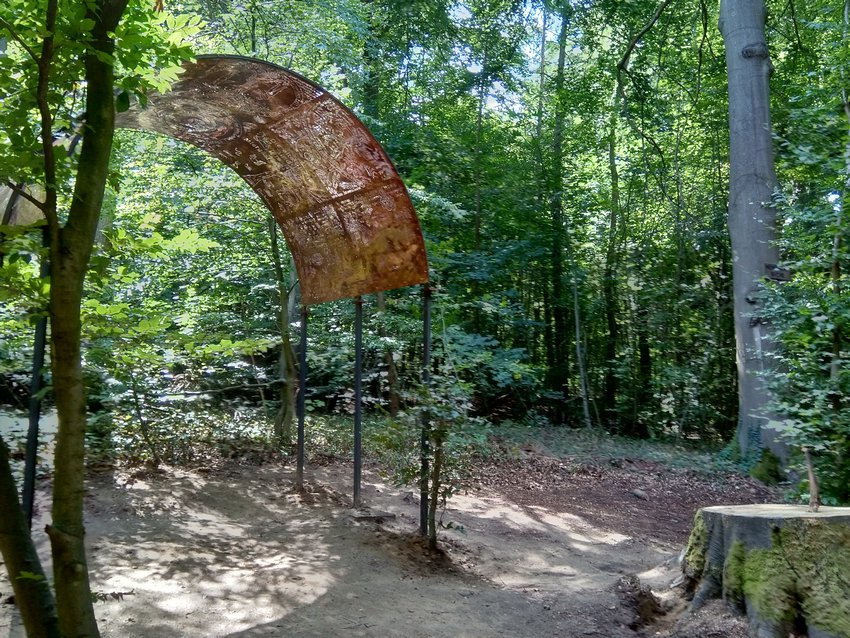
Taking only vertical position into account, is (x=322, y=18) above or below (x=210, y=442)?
above

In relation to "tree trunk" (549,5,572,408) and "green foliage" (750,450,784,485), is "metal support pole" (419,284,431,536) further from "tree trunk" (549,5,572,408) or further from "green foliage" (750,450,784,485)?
"tree trunk" (549,5,572,408)

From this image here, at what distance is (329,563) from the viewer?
575cm

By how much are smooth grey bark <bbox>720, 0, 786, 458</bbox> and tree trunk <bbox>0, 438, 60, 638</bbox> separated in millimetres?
9806

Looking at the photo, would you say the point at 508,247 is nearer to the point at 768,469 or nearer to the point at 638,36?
the point at 638,36

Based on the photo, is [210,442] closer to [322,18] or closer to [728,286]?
[322,18]

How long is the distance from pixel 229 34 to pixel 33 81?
289 inches

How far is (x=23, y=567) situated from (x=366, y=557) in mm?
3634

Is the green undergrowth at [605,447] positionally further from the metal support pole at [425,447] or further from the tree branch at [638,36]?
the tree branch at [638,36]

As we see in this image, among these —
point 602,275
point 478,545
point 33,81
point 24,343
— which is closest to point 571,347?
point 602,275

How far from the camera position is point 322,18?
34.9ft

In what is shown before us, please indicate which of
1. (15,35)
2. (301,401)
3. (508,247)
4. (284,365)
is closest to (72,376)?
(15,35)

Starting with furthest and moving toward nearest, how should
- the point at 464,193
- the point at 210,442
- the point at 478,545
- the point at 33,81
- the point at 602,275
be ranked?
the point at 602,275 → the point at 464,193 → the point at 210,442 → the point at 478,545 → the point at 33,81

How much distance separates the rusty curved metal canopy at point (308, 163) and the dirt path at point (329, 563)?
7.53ft

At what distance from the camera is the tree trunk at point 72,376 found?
271 centimetres
